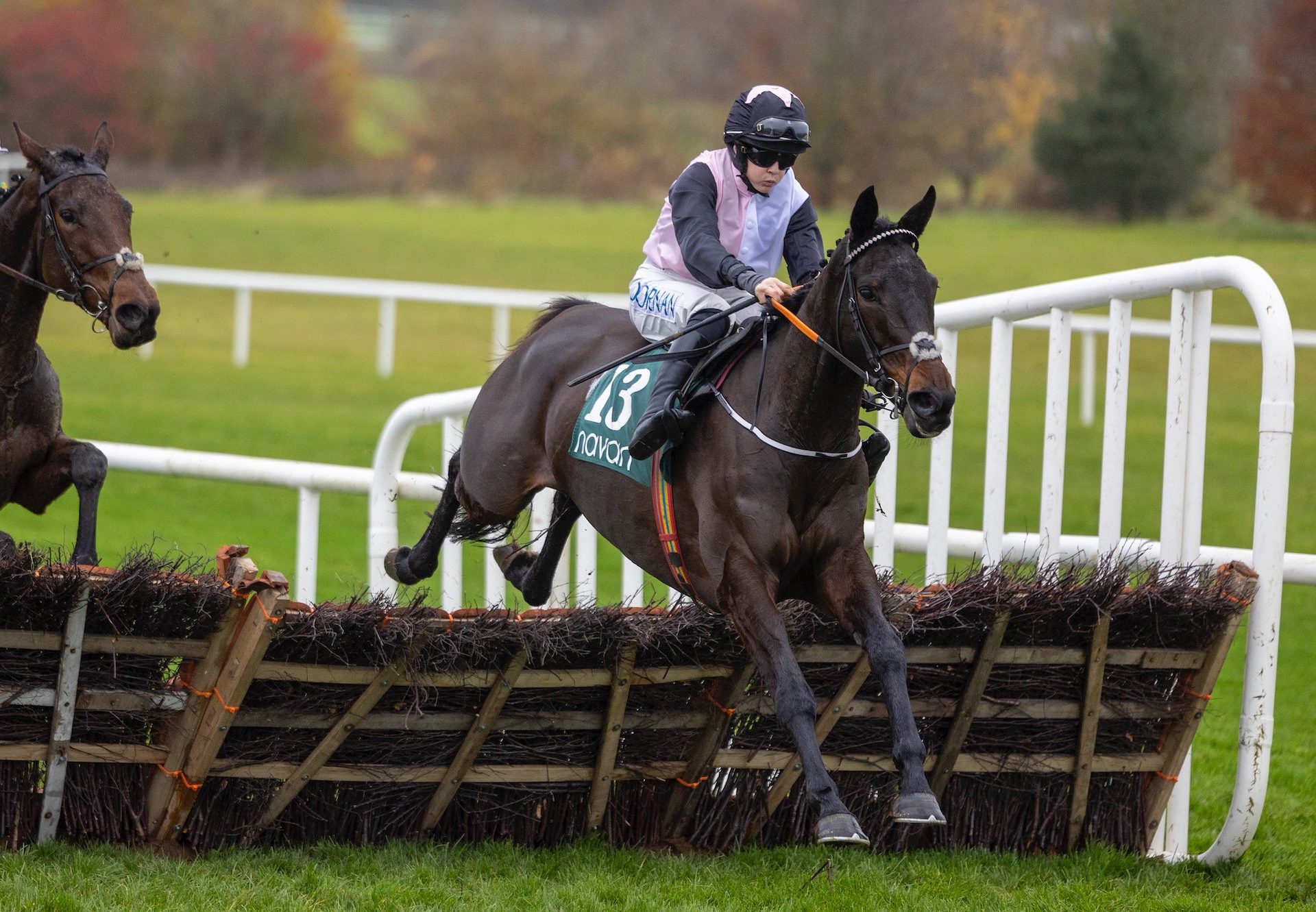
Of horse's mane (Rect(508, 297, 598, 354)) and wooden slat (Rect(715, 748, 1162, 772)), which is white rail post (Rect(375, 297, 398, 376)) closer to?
horse's mane (Rect(508, 297, 598, 354))

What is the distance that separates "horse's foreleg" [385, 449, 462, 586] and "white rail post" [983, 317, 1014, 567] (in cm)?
178

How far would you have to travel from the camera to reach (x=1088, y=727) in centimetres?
447

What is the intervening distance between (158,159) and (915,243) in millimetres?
28231

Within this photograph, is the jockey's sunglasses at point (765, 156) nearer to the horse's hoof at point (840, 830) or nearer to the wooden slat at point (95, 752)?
the horse's hoof at point (840, 830)

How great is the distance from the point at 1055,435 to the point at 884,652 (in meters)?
1.26

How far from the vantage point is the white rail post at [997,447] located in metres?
4.84

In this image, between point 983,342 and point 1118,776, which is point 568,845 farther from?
point 983,342

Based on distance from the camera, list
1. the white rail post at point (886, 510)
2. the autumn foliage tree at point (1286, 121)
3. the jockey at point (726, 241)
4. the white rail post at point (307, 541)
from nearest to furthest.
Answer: the jockey at point (726, 241) < the white rail post at point (886, 510) < the white rail post at point (307, 541) < the autumn foliage tree at point (1286, 121)

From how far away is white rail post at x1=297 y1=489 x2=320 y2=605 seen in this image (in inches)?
232

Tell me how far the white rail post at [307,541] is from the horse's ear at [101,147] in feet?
5.06

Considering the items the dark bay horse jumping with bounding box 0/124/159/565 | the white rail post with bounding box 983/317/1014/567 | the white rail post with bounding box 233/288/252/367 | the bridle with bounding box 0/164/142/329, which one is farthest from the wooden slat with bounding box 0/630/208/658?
the white rail post with bounding box 233/288/252/367

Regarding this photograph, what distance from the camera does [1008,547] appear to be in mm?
5047

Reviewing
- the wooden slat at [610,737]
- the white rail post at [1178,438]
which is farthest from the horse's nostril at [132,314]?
the white rail post at [1178,438]

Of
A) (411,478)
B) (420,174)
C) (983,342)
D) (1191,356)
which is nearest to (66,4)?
(420,174)
